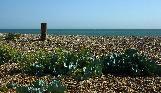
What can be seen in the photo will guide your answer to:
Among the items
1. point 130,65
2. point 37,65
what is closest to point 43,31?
point 37,65

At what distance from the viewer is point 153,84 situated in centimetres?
916

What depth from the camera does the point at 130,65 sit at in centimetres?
1045

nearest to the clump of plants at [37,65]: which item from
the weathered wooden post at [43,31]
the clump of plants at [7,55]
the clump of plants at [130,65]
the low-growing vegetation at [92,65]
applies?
the low-growing vegetation at [92,65]

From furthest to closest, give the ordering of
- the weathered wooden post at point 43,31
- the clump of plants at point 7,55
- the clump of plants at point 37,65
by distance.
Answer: the weathered wooden post at point 43,31
the clump of plants at point 7,55
the clump of plants at point 37,65

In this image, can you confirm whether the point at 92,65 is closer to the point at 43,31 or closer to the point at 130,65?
the point at 130,65

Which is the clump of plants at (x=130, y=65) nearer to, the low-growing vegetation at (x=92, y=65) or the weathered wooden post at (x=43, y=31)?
the low-growing vegetation at (x=92, y=65)

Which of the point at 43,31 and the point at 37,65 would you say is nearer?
the point at 37,65

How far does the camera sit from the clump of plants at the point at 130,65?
1023 cm

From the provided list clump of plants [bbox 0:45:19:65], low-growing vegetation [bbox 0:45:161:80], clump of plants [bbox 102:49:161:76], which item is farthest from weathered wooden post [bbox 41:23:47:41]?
clump of plants [bbox 102:49:161:76]

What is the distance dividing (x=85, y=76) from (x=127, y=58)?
143 cm

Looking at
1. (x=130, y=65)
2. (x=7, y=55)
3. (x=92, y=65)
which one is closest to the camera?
(x=92, y=65)

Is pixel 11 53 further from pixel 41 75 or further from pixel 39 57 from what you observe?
pixel 41 75

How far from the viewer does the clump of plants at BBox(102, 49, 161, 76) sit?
10.2 m

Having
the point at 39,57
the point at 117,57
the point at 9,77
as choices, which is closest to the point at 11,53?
the point at 39,57
